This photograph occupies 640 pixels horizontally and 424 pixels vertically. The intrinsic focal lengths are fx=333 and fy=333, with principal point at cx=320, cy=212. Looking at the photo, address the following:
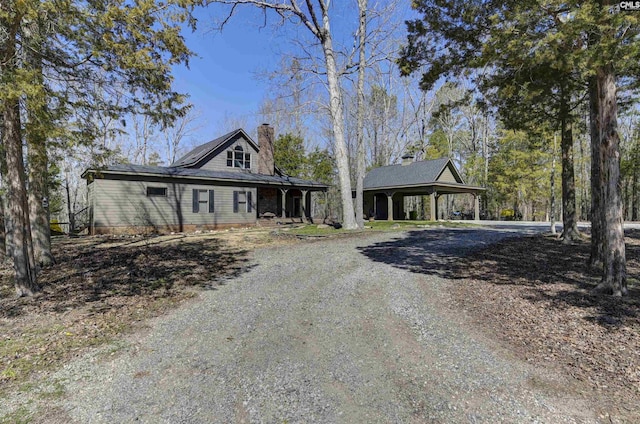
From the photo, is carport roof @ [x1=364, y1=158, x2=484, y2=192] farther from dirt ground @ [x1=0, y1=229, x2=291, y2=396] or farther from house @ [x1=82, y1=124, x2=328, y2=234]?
dirt ground @ [x1=0, y1=229, x2=291, y2=396]

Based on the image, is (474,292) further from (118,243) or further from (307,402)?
(118,243)

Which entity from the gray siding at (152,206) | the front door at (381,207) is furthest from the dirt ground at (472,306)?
the front door at (381,207)

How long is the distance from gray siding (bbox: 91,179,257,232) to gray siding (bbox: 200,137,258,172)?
234 centimetres

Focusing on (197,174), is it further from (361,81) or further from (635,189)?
(635,189)

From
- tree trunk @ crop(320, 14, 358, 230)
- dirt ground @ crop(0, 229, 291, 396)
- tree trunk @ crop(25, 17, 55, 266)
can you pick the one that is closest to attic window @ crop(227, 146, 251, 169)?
tree trunk @ crop(320, 14, 358, 230)

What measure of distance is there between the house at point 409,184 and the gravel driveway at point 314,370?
17248 millimetres

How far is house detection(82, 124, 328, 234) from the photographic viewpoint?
48.7 ft

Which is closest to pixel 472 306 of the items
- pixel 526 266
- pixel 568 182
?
pixel 526 266

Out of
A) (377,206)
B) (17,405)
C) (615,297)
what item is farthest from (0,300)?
(377,206)

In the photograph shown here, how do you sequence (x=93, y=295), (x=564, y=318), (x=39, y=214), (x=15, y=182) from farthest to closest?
(x=39, y=214), (x=93, y=295), (x=15, y=182), (x=564, y=318)

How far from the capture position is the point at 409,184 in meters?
22.1

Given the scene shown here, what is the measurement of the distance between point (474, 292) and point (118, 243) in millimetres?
11649

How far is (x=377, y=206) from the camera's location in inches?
1065

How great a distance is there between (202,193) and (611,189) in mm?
16130
